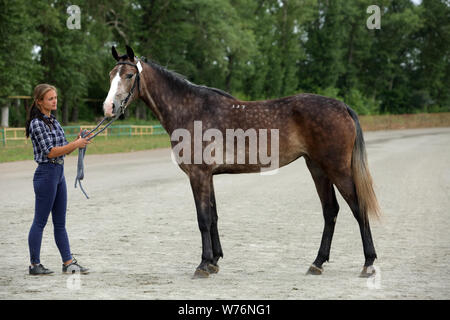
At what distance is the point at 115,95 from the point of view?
6.02m

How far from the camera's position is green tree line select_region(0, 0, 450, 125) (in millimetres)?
41781

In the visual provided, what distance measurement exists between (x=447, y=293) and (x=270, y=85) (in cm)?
6409

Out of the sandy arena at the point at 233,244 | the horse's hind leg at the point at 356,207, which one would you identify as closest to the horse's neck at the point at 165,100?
the sandy arena at the point at 233,244

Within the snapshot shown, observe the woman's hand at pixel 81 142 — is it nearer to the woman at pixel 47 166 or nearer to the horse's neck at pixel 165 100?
the woman at pixel 47 166

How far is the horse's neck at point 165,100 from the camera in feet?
20.9

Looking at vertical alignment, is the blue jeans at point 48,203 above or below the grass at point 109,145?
above

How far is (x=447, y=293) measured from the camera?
5227 mm

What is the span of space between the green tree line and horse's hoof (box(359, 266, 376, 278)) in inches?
1323

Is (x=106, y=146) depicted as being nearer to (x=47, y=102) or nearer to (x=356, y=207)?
(x=47, y=102)

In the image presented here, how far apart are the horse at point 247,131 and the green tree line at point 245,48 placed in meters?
32.0

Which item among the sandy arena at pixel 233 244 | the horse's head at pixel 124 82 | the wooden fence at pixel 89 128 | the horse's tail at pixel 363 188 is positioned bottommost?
the sandy arena at pixel 233 244

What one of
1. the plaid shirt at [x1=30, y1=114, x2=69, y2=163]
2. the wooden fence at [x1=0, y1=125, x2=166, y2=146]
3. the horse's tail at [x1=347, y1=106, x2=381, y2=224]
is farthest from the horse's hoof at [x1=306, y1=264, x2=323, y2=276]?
the wooden fence at [x1=0, y1=125, x2=166, y2=146]
